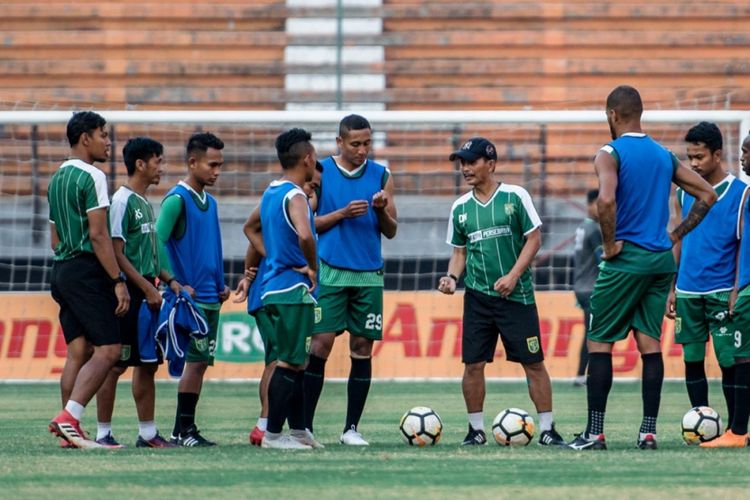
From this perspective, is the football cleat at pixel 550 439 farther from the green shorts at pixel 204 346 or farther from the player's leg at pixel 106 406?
the player's leg at pixel 106 406

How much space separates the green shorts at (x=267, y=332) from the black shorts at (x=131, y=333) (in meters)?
0.63

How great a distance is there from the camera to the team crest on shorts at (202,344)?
8828mm

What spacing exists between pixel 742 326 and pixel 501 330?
1443mm

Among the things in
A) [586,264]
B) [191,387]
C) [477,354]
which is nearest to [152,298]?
[191,387]

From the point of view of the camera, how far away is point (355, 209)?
8828mm

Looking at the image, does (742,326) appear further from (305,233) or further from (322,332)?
(305,233)

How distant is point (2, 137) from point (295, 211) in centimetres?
1091

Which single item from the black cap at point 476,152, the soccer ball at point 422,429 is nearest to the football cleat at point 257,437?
the soccer ball at point 422,429

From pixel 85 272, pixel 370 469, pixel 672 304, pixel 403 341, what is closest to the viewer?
pixel 370 469

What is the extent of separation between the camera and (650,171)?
26.3 feet

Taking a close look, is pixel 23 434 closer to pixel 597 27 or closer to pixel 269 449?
pixel 269 449

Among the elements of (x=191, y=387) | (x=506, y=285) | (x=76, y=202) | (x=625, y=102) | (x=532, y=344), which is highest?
(x=625, y=102)

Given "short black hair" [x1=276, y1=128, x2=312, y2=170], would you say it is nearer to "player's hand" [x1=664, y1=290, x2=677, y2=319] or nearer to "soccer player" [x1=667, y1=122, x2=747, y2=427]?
"soccer player" [x1=667, y1=122, x2=747, y2=427]

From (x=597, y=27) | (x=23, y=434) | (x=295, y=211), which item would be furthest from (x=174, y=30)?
(x=295, y=211)
